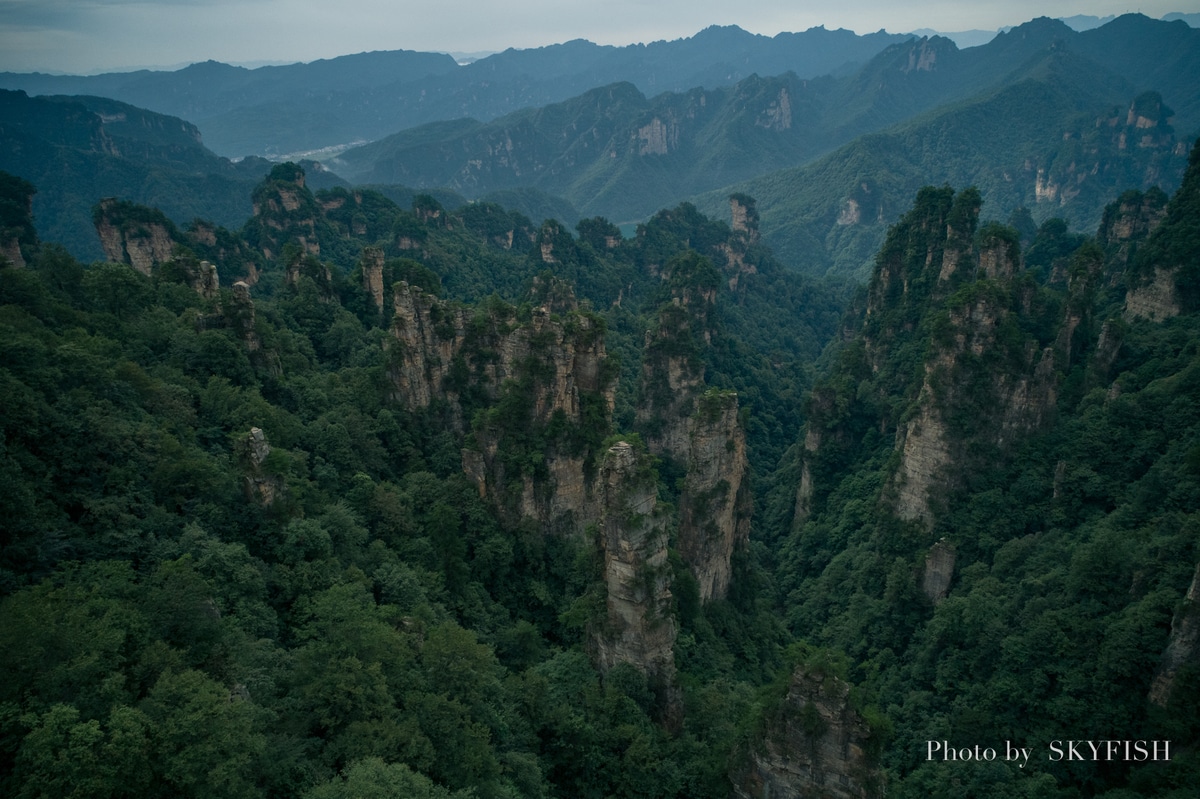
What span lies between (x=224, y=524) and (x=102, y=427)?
4.79 meters

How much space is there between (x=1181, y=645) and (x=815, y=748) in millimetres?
14032

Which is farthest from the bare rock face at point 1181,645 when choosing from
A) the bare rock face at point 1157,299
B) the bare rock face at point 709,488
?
the bare rock face at point 1157,299

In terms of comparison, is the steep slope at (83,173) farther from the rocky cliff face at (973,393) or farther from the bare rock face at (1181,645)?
the bare rock face at (1181,645)

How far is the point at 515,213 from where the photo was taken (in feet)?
420

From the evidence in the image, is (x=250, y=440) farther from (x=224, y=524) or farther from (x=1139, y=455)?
(x=1139, y=455)

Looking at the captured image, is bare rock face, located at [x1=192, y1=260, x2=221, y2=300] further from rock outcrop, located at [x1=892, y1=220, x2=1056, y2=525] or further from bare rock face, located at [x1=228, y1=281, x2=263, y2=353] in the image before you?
rock outcrop, located at [x1=892, y1=220, x2=1056, y2=525]

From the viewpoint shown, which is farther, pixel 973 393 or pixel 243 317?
pixel 973 393

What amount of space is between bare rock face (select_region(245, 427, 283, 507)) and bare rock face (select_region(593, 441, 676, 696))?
39.0 ft

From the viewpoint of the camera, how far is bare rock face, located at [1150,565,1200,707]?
24.9 m

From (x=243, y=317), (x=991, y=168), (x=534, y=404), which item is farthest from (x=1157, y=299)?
(x=991, y=168)

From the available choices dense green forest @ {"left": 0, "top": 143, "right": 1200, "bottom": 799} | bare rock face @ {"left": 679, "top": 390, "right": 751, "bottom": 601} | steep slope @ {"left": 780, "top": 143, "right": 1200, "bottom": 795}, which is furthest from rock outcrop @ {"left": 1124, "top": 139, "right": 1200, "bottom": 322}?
bare rock face @ {"left": 679, "top": 390, "right": 751, "bottom": 601}

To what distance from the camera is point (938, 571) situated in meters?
40.5

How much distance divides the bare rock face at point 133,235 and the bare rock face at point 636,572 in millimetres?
61527

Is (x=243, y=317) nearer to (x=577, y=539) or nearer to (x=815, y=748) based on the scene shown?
(x=577, y=539)
